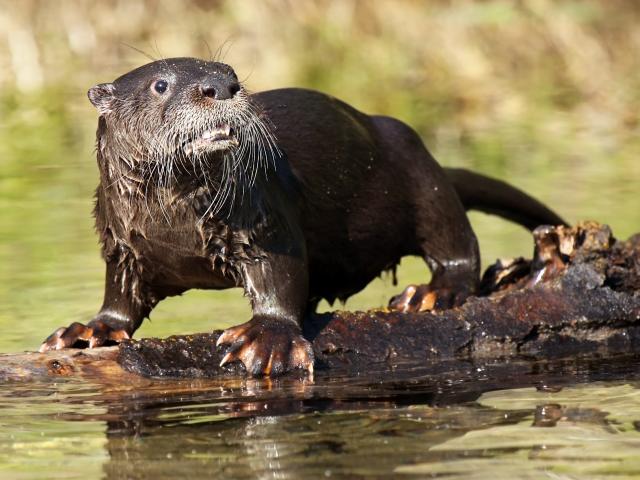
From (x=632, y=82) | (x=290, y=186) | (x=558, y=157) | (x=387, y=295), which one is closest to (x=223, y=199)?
(x=290, y=186)

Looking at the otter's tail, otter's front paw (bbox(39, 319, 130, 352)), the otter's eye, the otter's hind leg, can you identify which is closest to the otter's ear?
the otter's eye

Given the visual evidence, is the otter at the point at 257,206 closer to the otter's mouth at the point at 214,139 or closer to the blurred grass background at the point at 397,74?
the otter's mouth at the point at 214,139

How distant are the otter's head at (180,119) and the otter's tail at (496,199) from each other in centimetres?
150

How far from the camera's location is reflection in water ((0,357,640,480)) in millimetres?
3283

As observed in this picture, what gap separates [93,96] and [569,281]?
1464 mm

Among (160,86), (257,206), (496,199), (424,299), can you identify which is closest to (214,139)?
(160,86)

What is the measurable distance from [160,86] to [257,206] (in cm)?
46

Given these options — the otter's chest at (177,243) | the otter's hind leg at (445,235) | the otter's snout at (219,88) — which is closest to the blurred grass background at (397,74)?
the otter's hind leg at (445,235)

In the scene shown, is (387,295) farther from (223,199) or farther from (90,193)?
(90,193)

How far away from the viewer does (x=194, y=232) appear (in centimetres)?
436

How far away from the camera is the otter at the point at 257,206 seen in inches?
164

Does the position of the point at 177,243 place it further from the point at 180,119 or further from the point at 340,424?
the point at 340,424

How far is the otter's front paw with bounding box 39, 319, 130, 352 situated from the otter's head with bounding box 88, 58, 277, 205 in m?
0.55

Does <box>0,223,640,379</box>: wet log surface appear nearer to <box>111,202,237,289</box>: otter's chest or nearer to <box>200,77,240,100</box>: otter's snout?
<box>111,202,237,289</box>: otter's chest
